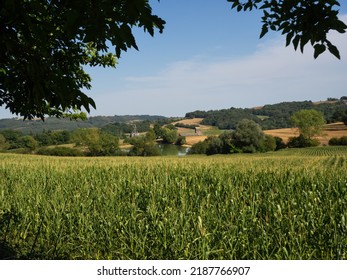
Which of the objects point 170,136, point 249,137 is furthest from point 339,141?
point 170,136

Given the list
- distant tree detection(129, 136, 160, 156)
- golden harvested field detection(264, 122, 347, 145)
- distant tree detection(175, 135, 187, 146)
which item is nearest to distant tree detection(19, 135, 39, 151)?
distant tree detection(129, 136, 160, 156)

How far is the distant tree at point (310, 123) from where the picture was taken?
369 ft

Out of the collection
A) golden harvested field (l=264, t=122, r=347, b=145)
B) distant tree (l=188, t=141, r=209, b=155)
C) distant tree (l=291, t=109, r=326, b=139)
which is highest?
distant tree (l=291, t=109, r=326, b=139)

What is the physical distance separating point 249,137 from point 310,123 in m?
34.3

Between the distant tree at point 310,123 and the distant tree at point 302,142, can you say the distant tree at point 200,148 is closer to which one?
the distant tree at point 302,142

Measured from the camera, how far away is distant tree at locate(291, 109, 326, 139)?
112600 millimetres

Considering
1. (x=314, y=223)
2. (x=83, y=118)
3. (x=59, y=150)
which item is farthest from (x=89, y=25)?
(x=59, y=150)

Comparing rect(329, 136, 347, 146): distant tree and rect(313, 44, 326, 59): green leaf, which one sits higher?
rect(313, 44, 326, 59): green leaf

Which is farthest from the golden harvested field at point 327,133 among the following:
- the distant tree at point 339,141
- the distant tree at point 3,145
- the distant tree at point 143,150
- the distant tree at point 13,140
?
the distant tree at point 3,145

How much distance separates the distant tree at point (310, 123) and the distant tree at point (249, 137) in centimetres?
2846

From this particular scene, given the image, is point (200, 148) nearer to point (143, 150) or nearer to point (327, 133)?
point (143, 150)

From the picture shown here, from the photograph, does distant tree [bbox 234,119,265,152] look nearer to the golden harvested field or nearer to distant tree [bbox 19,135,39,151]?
the golden harvested field

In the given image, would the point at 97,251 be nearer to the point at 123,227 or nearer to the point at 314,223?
the point at 123,227

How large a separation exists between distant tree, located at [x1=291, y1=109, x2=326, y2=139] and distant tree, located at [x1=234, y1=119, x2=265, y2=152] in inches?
1121
